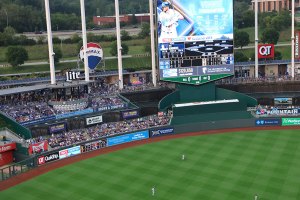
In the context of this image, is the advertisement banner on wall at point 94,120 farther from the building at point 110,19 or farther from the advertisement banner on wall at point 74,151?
the building at point 110,19

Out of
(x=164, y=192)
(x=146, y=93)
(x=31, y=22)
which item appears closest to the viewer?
(x=164, y=192)

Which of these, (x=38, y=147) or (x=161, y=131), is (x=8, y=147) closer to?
(x=38, y=147)

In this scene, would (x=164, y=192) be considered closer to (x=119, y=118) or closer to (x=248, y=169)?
(x=248, y=169)

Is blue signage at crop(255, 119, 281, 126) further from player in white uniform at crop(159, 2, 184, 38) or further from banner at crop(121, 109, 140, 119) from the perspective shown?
banner at crop(121, 109, 140, 119)

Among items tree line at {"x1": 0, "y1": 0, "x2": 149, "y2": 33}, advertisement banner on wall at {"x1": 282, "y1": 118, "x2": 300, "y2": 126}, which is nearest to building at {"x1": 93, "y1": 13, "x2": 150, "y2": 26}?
tree line at {"x1": 0, "y1": 0, "x2": 149, "y2": 33}

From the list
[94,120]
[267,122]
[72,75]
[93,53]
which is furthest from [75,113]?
[267,122]

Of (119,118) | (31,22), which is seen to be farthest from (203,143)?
(31,22)
